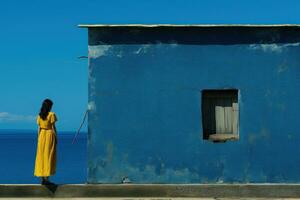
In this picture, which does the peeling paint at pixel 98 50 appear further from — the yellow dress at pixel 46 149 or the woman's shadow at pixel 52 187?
the woman's shadow at pixel 52 187

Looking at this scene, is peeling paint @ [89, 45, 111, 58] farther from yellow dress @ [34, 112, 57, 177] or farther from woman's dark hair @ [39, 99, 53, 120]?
yellow dress @ [34, 112, 57, 177]

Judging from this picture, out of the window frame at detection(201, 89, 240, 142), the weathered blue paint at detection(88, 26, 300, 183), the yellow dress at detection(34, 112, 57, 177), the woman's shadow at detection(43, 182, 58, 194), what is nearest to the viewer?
the yellow dress at detection(34, 112, 57, 177)

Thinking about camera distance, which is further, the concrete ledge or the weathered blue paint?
the weathered blue paint

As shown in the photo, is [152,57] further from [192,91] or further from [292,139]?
[292,139]

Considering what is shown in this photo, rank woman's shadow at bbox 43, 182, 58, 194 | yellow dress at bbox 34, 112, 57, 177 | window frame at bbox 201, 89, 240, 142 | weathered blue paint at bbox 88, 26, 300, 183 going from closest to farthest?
yellow dress at bbox 34, 112, 57, 177, woman's shadow at bbox 43, 182, 58, 194, weathered blue paint at bbox 88, 26, 300, 183, window frame at bbox 201, 89, 240, 142

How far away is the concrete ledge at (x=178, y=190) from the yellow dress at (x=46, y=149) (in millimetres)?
492

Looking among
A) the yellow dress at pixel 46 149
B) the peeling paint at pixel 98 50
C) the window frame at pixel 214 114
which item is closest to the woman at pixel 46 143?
the yellow dress at pixel 46 149

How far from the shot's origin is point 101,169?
1191 centimetres

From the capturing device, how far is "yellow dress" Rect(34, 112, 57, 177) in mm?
11391

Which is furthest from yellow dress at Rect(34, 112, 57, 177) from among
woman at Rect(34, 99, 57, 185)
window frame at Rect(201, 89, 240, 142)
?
window frame at Rect(201, 89, 240, 142)

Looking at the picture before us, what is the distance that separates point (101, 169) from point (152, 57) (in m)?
2.41

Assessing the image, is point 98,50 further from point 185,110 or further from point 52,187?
point 52,187

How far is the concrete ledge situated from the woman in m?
0.49

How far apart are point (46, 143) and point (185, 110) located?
2761 mm
